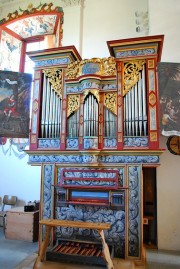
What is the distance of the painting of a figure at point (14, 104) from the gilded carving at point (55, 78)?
51cm

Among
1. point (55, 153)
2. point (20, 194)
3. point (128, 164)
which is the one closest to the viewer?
point (128, 164)

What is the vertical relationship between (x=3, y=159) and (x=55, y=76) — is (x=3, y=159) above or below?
below

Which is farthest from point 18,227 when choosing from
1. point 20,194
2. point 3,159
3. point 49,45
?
point 49,45

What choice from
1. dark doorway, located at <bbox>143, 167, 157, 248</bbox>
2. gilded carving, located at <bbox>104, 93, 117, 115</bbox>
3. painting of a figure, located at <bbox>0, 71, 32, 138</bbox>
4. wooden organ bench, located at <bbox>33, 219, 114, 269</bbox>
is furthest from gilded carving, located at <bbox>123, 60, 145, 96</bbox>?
wooden organ bench, located at <bbox>33, 219, 114, 269</bbox>

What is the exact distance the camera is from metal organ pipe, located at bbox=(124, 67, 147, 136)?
4125 mm

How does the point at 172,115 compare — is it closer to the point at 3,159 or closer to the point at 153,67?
the point at 153,67

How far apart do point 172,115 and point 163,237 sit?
7.82ft

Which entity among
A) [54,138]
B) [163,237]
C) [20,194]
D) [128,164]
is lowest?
[163,237]

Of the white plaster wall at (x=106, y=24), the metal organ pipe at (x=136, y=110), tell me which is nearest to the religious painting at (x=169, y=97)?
the metal organ pipe at (x=136, y=110)

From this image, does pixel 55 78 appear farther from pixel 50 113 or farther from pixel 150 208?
pixel 150 208

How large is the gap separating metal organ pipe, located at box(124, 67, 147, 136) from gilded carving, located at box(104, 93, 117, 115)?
0.18m

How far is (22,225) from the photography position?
5.07 metres

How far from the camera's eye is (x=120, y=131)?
417cm

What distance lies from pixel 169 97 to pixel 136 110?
24.4 inches
